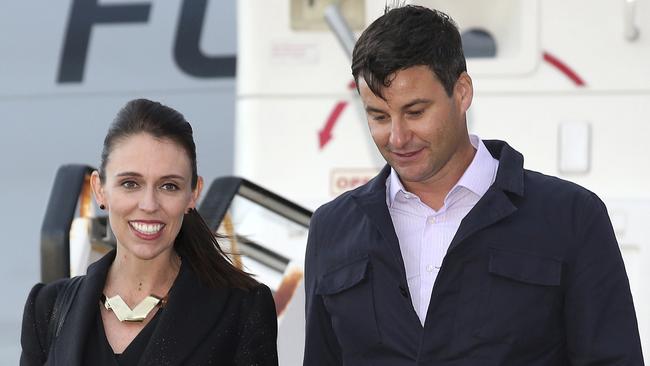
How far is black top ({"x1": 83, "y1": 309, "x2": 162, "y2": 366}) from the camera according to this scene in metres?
2.22

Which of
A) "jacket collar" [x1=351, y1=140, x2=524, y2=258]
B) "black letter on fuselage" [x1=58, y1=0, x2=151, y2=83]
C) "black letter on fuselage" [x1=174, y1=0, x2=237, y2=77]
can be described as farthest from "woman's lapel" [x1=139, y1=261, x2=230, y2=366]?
"black letter on fuselage" [x1=58, y1=0, x2=151, y2=83]

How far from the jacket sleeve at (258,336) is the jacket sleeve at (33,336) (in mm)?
334

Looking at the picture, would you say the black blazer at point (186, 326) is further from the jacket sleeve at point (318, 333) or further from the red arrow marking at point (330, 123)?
the red arrow marking at point (330, 123)

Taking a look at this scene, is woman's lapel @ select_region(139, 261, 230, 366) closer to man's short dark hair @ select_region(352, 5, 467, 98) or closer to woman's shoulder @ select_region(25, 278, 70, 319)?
woman's shoulder @ select_region(25, 278, 70, 319)

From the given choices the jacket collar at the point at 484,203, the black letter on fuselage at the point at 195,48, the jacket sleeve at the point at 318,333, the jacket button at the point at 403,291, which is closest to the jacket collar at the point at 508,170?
the jacket collar at the point at 484,203

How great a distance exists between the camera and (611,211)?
341 centimetres

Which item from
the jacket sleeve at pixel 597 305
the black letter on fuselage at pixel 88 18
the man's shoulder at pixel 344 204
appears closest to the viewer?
the jacket sleeve at pixel 597 305

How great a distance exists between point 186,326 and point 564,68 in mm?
1604

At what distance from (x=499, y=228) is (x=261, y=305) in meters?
0.47

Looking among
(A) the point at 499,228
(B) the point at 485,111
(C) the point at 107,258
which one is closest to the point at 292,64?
(B) the point at 485,111

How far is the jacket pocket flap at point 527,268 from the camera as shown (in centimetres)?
204

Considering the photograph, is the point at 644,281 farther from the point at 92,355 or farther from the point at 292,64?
the point at 92,355

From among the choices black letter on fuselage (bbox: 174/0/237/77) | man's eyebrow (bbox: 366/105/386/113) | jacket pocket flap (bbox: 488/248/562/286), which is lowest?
jacket pocket flap (bbox: 488/248/562/286)

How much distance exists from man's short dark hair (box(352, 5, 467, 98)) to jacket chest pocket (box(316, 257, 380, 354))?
303 millimetres
